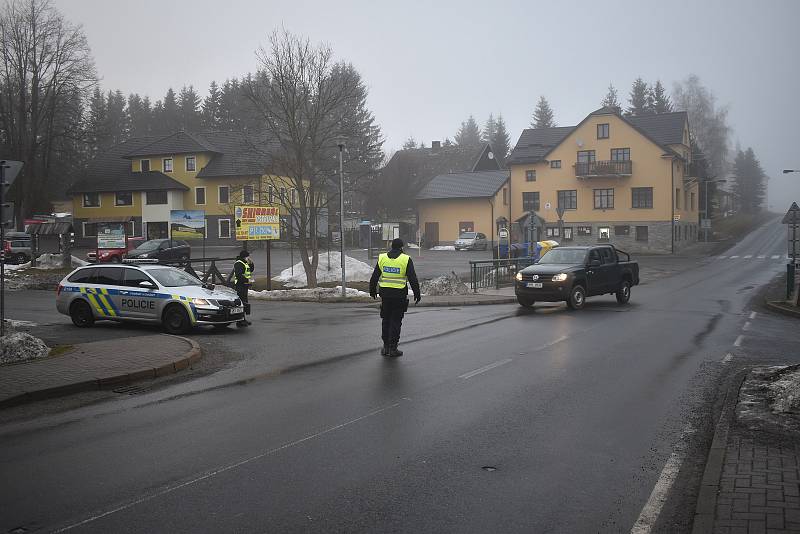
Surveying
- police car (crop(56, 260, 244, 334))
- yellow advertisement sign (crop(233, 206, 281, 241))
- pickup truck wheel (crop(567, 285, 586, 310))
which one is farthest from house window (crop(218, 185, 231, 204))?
pickup truck wheel (crop(567, 285, 586, 310))

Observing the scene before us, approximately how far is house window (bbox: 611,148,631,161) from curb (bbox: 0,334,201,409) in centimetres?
5834

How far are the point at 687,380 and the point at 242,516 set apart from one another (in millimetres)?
6750

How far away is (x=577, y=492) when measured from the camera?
201 inches

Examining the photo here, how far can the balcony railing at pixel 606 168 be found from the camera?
6272 cm

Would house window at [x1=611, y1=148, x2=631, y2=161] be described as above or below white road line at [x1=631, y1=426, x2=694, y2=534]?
above

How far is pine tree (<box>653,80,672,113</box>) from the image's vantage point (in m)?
100

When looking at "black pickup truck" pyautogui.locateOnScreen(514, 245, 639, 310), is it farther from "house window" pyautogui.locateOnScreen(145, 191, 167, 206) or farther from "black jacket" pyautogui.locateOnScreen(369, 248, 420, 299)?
"house window" pyautogui.locateOnScreen(145, 191, 167, 206)

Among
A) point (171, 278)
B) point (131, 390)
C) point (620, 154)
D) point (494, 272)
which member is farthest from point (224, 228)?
point (131, 390)

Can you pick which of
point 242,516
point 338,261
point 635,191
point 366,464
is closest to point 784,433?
point 366,464

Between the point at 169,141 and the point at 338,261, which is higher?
the point at 169,141

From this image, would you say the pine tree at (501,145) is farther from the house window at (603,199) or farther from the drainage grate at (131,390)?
the drainage grate at (131,390)

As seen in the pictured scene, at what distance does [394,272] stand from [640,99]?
331ft

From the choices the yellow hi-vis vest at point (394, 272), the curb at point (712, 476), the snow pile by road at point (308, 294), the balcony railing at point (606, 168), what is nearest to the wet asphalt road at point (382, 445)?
the curb at point (712, 476)

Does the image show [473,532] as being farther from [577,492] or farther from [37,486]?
[37,486]
